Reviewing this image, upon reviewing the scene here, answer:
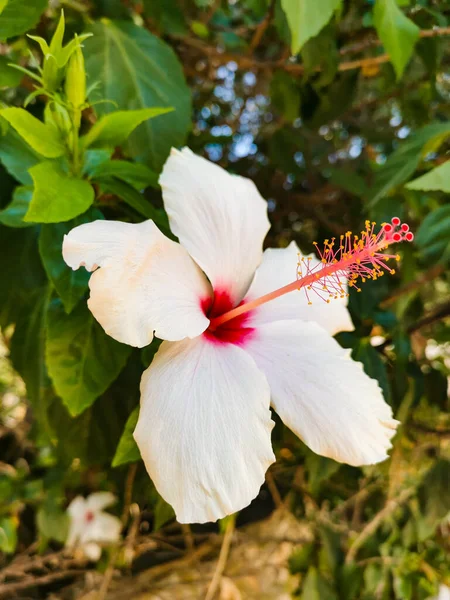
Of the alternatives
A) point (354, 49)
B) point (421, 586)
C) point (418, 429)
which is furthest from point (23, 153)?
point (421, 586)

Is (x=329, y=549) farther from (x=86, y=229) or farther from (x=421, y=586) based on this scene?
(x=86, y=229)

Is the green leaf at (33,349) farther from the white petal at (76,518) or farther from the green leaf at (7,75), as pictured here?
the white petal at (76,518)

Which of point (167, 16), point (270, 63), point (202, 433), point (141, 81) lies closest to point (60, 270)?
point (202, 433)

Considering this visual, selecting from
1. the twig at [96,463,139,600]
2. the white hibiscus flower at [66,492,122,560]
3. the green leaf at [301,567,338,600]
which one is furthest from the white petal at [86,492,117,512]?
the green leaf at [301,567,338,600]

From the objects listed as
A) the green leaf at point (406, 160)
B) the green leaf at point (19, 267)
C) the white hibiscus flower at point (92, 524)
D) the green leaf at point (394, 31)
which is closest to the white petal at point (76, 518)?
the white hibiscus flower at point (92, 524)

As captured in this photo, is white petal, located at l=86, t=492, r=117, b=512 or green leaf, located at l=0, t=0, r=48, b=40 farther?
white petal, located at l=86, t=492, r=117, b=512

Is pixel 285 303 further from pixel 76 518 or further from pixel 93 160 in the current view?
pixel 76 518

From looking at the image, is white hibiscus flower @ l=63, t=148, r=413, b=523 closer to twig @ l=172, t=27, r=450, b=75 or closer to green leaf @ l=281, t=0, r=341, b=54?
green leaf @ l=281, t=0, r=341, b=54
